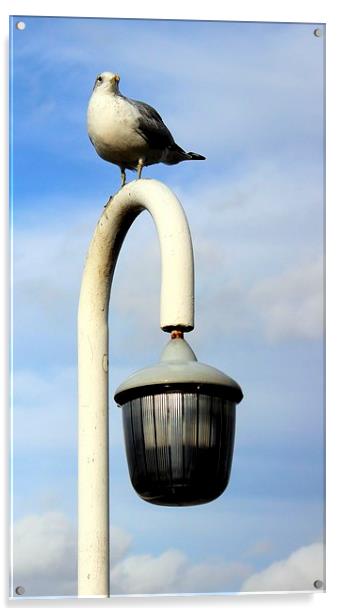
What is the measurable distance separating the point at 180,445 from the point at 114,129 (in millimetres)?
993

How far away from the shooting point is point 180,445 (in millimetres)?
2064

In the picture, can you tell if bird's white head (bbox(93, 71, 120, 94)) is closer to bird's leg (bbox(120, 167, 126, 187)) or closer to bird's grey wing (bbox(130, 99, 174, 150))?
bird's grey wing (bbox(130, 99, 174, 150))

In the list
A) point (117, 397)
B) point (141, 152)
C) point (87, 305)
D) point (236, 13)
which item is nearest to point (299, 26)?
point (236, 13)

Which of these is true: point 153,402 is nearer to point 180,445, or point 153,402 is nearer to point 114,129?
point 180,445

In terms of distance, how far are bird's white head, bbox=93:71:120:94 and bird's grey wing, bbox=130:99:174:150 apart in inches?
2.3

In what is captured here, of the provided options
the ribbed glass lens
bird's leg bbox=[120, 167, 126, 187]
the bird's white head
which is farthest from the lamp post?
the bird's white head

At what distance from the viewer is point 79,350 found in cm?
246

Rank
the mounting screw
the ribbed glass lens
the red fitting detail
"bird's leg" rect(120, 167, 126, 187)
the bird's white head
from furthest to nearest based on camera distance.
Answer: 1. the bird's white head
2. "bird's leg" rect(120, 167, 126, 187)
3. the mounting screw
4. the red fitting detail
5. the ribbed glass lens

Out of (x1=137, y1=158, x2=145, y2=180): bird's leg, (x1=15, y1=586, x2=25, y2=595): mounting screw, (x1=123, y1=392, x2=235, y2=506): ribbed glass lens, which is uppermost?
(x1=137, y1=158, x2=145, y2=180): bird's leg

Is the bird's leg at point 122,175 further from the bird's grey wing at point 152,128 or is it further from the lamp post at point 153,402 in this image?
the lamp post at point 153,402

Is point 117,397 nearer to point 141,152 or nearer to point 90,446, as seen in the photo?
point 90,446

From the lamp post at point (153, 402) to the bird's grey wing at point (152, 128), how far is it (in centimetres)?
39

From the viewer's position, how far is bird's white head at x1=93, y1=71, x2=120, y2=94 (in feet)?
9.52
